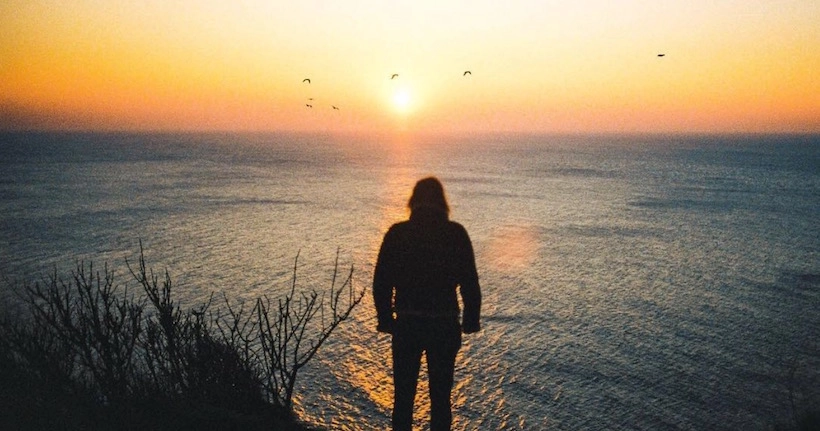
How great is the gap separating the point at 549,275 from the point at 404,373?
118 feet

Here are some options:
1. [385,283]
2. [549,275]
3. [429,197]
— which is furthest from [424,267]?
[549,275]

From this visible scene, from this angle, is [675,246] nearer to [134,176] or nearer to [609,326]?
[609,326]

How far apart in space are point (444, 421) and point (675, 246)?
1966 inches

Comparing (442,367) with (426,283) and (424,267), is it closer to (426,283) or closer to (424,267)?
(426,283)

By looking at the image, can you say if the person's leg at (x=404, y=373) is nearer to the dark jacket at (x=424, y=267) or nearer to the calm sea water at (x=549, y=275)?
the dark jacket at (x=424, y=267)

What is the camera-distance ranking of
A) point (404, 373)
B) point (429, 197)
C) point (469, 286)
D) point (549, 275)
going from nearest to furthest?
1. point (429, 197)
2. point (469, 286)
3. point (404, 373)
4. point (549, 275)

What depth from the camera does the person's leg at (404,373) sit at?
193 inches

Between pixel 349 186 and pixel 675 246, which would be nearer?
pixel 675 246

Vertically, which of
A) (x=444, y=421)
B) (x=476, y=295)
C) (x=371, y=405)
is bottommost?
(x=371, y=405)

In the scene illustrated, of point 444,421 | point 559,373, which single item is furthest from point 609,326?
point 444,421

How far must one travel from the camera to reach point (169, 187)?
92.6 m

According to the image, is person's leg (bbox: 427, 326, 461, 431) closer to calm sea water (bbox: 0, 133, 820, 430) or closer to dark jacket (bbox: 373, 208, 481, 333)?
dark jacket (bbox: 373, 208, 481, 333)

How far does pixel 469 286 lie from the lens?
16.0 feet

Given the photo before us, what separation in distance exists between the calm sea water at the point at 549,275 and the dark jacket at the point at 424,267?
53.3ft
